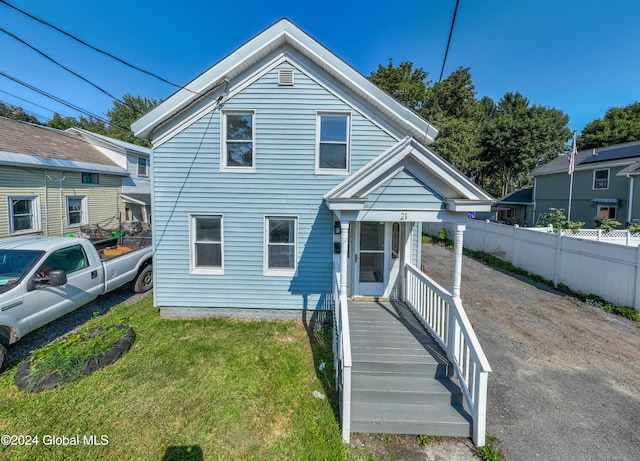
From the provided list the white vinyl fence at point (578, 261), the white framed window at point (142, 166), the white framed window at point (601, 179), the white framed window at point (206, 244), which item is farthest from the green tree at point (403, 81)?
the white framed window at point (206, 244)

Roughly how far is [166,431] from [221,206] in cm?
444

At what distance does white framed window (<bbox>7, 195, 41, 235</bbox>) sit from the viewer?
11.0 m

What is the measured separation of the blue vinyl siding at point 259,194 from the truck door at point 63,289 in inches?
53.0

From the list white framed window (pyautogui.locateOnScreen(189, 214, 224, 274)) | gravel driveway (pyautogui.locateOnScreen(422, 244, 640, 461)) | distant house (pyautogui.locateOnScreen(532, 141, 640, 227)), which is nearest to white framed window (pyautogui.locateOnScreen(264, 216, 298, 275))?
white framed window (pyautogui.locateOnScreen(189, 214, 224, 274))

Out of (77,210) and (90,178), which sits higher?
(90,178)

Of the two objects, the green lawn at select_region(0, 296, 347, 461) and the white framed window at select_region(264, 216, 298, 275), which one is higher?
the white framed window at select_region(264, 216, 298, 275)

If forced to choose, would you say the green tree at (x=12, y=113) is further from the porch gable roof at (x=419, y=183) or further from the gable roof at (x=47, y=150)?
the porch gable roof at (x=419, y=183)

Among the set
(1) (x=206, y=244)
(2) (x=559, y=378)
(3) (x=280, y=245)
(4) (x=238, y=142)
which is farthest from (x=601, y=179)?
(1) (x=206, y=244)

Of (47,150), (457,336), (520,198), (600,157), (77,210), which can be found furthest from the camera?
(520,198)

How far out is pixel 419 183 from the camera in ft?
15.8

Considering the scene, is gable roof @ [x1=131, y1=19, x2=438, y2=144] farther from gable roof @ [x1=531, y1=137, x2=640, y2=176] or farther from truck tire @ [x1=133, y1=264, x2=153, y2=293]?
gable roof @ [x1=531, y1=137, x2=640, y2=176]

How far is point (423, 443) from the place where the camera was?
346 centimetres

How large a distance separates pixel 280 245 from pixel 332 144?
272 centimetres

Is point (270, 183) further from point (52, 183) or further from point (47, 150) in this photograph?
point (47, 150)
